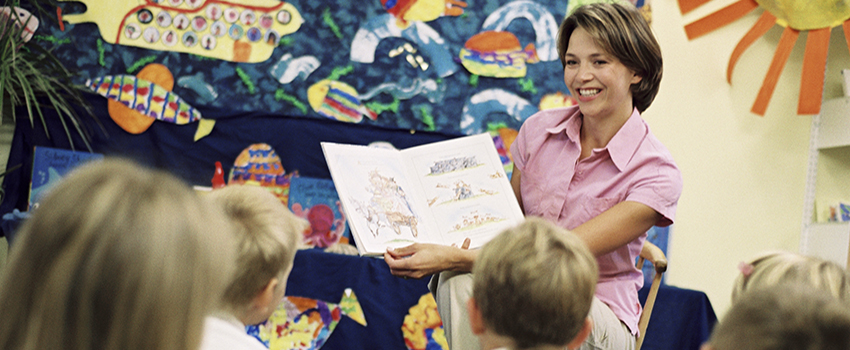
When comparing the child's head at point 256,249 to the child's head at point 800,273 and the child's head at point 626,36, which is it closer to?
the child's head at point 800,273

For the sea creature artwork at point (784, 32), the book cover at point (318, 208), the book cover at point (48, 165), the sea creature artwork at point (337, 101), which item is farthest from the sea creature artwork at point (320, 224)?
the sea creature artwork at point (784, 32)

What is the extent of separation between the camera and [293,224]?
1.25 m

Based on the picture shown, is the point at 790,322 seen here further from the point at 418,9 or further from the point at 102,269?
the point at 418,9

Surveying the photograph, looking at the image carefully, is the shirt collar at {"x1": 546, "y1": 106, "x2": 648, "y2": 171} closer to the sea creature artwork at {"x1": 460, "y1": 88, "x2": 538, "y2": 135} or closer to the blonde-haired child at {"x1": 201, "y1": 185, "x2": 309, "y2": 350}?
the blonde-haired child at {"x1": 201, "y1": 185, "x2": 309, "y2": 350}

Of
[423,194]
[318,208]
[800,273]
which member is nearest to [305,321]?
[318,208]

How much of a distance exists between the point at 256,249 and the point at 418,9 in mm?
1937

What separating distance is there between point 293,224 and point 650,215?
2.85 ft

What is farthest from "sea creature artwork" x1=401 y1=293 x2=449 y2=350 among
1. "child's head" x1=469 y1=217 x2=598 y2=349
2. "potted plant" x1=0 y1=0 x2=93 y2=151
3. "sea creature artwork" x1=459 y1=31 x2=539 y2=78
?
"potted plant" x1=0 y1=0 x2=93 y2=151

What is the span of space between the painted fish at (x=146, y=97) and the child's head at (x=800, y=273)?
88.5 inches

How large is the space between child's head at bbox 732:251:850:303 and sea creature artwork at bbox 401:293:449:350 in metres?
1.40

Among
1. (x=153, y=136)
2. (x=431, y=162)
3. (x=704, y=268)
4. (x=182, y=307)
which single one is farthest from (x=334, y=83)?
(x=182, y=307)

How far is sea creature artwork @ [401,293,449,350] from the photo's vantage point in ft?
7.92

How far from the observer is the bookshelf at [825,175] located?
324 cm

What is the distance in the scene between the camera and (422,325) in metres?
2.45
